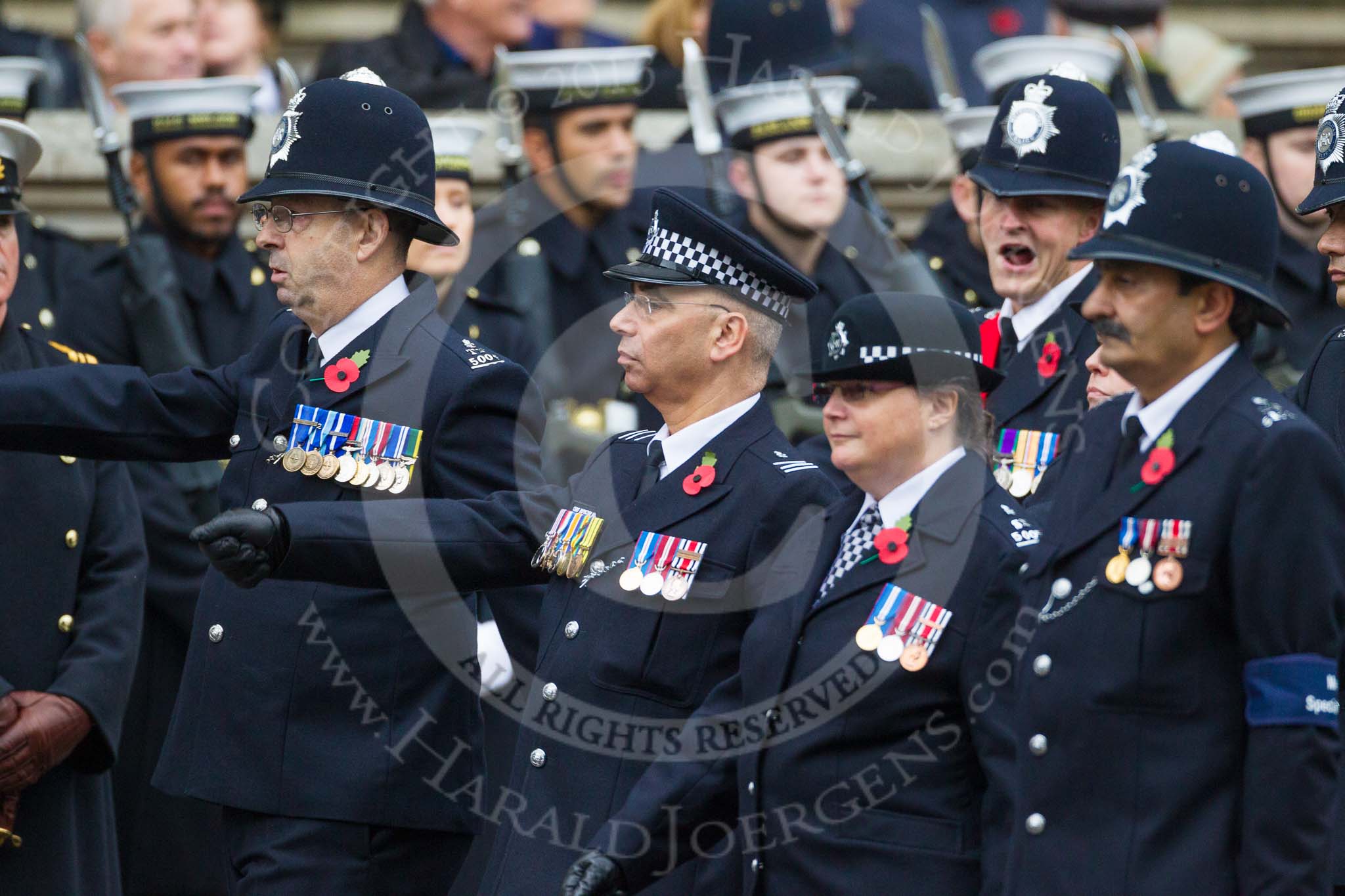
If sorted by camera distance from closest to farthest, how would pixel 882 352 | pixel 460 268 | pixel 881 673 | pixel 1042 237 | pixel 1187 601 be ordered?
pixel 1187 601 → pixel 881 673 → pixel 882 352 → pixel 1042 237 → pixel 460 268

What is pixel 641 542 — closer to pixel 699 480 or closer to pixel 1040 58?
pixel 699 480

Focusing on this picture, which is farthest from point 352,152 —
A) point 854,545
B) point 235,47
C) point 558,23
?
point 558,23

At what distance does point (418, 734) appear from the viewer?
5.25 m

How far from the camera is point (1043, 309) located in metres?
5.92

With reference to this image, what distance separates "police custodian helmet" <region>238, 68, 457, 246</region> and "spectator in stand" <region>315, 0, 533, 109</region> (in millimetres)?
3428

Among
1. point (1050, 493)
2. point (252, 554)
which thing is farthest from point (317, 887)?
point (1050, 493)

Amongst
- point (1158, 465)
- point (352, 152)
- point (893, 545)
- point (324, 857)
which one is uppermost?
point (352, 152)

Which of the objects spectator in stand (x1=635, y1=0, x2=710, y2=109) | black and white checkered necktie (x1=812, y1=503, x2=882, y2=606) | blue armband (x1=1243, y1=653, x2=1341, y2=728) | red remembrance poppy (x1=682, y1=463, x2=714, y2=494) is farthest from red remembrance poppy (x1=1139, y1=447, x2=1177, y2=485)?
spectator in stand (x1=635, y1=0, x2=710, y2=109)

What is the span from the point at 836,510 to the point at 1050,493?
668mm

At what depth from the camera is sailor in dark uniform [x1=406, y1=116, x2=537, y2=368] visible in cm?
766

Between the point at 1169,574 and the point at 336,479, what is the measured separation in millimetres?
2050

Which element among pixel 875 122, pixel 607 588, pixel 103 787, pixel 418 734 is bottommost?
pixel 103 787

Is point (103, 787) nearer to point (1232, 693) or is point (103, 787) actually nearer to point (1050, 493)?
point (1050, 493)

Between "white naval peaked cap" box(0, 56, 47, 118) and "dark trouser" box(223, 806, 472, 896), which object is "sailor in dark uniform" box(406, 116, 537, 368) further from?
"dark trouser" box(223, 806, 472, 896)
